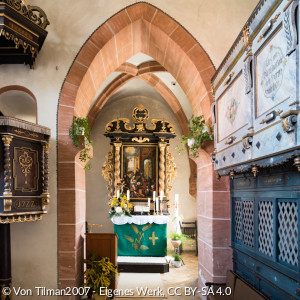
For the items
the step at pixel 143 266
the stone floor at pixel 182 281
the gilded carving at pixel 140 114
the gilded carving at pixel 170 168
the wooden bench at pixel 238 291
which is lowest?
the stone floor at pixel 182 281

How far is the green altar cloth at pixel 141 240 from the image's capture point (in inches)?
331

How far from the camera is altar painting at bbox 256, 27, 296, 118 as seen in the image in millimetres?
2309

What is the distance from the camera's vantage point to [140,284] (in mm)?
6820

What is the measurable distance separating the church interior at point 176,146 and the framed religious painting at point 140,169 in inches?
89.4

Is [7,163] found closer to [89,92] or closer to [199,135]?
[89,92]

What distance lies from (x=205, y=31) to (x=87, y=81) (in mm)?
2179

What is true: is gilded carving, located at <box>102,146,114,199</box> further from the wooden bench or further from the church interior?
the wooden bench

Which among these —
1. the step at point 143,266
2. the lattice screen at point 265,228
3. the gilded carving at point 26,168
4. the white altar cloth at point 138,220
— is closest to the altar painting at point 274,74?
the lattice screen at point 265,228

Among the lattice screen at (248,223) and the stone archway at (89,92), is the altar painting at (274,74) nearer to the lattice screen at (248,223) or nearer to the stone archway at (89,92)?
the lattice screen at (248,223)

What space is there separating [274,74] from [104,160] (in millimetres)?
9488

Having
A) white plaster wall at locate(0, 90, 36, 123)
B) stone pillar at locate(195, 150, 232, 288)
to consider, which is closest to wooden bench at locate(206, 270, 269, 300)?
stone pillar at locate(195, 150, 232, 288)

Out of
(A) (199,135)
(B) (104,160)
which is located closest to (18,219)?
(A) (199,135)

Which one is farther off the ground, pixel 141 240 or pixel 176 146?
pixel 176 146

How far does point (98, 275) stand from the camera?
564cm
